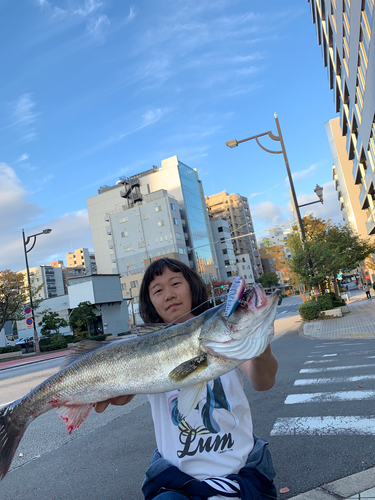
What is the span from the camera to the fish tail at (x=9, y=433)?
6.54ft

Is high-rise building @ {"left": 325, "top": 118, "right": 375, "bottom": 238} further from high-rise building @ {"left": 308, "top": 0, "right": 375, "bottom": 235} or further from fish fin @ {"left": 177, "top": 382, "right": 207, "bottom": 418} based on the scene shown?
fish fin @ {"left": 177, "top": 382, "right": 207, "bottom": 418}

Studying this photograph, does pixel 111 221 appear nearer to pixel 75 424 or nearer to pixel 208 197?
pixel 208 197

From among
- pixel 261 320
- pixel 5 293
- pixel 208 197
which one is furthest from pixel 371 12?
pixel 208 197

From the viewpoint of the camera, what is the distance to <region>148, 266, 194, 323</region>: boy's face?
2.73 meters

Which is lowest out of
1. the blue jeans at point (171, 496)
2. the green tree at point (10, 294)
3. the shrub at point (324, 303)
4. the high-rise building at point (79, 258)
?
the shrub at point (324, 303)

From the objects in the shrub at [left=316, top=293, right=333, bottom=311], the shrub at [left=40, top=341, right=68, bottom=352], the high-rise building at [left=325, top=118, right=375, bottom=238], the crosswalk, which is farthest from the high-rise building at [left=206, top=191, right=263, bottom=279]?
the crosswalk

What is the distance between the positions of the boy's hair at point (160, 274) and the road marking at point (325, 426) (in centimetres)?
296

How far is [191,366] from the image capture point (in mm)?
1733

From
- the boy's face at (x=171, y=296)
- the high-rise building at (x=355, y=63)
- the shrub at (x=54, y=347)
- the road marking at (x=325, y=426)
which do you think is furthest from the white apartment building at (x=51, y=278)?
the boy's face at (x=171, y=296)

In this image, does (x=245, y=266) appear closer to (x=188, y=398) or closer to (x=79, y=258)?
(x=188, y=398)

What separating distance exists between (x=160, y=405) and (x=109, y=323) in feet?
162

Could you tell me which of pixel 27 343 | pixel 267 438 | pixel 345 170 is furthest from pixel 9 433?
pixel 345 170

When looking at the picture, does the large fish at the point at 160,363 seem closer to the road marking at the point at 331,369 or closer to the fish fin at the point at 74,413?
the fish fin at the point at 74,413

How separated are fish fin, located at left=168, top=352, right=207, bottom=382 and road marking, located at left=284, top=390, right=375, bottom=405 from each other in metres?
5.03
